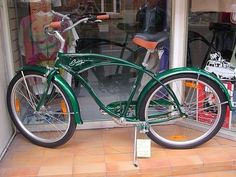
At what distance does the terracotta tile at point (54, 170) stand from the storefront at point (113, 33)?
0.71m

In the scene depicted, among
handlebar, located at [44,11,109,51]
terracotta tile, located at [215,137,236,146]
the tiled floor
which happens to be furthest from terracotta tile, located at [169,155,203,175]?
handlebar, located at [44,11,109,51]

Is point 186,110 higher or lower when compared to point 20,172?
higher

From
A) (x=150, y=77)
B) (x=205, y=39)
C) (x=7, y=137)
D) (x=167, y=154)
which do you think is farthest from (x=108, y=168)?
(x=205, y=39)

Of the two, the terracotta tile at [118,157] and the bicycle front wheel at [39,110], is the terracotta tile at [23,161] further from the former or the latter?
the terracotta tile at [118,157]

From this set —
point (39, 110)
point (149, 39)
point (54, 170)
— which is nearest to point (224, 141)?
point (149, 39)

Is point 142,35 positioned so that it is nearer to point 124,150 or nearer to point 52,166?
point 124,150

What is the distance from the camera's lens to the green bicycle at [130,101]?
99.3 inches

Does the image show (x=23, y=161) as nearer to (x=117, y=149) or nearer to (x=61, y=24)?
(x=117, y=149)

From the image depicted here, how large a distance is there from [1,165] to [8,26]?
1205 mm

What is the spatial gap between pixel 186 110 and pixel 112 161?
0.78 metres

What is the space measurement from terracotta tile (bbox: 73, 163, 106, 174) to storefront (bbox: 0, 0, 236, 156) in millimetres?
680

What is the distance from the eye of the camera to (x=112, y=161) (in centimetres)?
251

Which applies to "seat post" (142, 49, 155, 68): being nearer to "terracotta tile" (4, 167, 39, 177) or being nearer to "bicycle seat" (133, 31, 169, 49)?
"bicycle seat" (133, 31, 169, 49)

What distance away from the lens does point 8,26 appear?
2.76 meters
